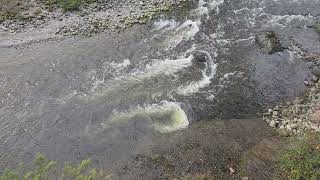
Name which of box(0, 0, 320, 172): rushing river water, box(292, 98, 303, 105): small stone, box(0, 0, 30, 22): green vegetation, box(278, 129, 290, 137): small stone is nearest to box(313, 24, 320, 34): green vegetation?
box(0, 0, 320, 172): rushing river water

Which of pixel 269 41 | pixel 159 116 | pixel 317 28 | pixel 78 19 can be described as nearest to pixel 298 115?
pixel 269 41

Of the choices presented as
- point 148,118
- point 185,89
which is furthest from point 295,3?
point 148,118

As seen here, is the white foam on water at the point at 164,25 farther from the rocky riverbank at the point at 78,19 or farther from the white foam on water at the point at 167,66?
the white foam on water at the point at 167,66

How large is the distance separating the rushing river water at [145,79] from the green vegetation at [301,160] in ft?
10.4

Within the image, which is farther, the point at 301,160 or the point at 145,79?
the point at 145,79

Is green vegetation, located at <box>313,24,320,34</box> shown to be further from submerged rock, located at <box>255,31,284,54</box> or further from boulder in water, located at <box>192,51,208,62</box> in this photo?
boulder in water, located at <box>192,51,208,62</box>

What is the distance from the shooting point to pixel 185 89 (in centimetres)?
1677

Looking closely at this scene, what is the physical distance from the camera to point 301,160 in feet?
39.7

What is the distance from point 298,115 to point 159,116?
17.6 ft

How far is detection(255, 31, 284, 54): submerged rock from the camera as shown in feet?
61.0

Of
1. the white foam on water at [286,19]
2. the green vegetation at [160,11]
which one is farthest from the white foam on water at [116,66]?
the white foam on water at [286,19]

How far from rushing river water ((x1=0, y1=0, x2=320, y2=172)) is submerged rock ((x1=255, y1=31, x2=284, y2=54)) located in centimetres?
31

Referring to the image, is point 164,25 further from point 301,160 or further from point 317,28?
point 301,160

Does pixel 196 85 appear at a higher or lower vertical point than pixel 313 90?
higher
